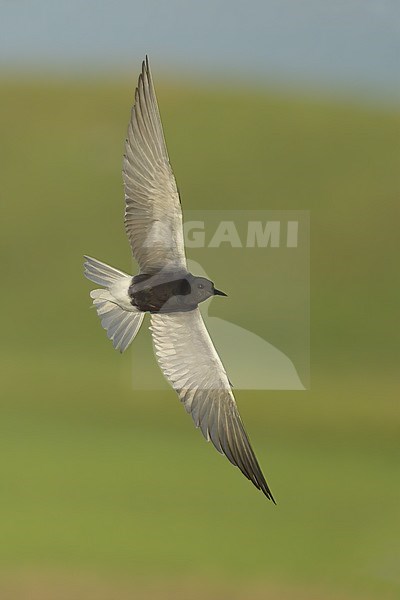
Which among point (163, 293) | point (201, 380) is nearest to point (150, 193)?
point (163, 293)

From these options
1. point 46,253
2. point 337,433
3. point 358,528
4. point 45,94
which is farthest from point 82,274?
point 358,528

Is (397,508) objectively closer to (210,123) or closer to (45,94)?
(210,123)

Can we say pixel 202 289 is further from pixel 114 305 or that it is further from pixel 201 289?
pixel 114 305

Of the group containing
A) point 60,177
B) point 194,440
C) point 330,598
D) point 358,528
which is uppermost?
point 60,177

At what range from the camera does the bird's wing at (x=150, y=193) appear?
1.10m

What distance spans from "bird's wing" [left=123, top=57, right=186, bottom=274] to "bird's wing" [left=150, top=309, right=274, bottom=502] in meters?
0.09

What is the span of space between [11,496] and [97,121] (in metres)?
0.63

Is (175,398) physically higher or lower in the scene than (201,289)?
lower

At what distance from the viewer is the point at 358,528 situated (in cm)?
125

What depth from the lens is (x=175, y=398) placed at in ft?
3.92

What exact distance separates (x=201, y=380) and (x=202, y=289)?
0.44ft

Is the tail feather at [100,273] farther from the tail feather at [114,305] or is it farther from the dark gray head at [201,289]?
the dark gray head at [201,289]

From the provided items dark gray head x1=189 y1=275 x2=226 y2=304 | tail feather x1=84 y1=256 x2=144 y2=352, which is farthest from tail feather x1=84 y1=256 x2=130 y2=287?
dark gray head x1=189 y1=275 x2=226 y2=304

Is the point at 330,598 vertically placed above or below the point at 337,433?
below
